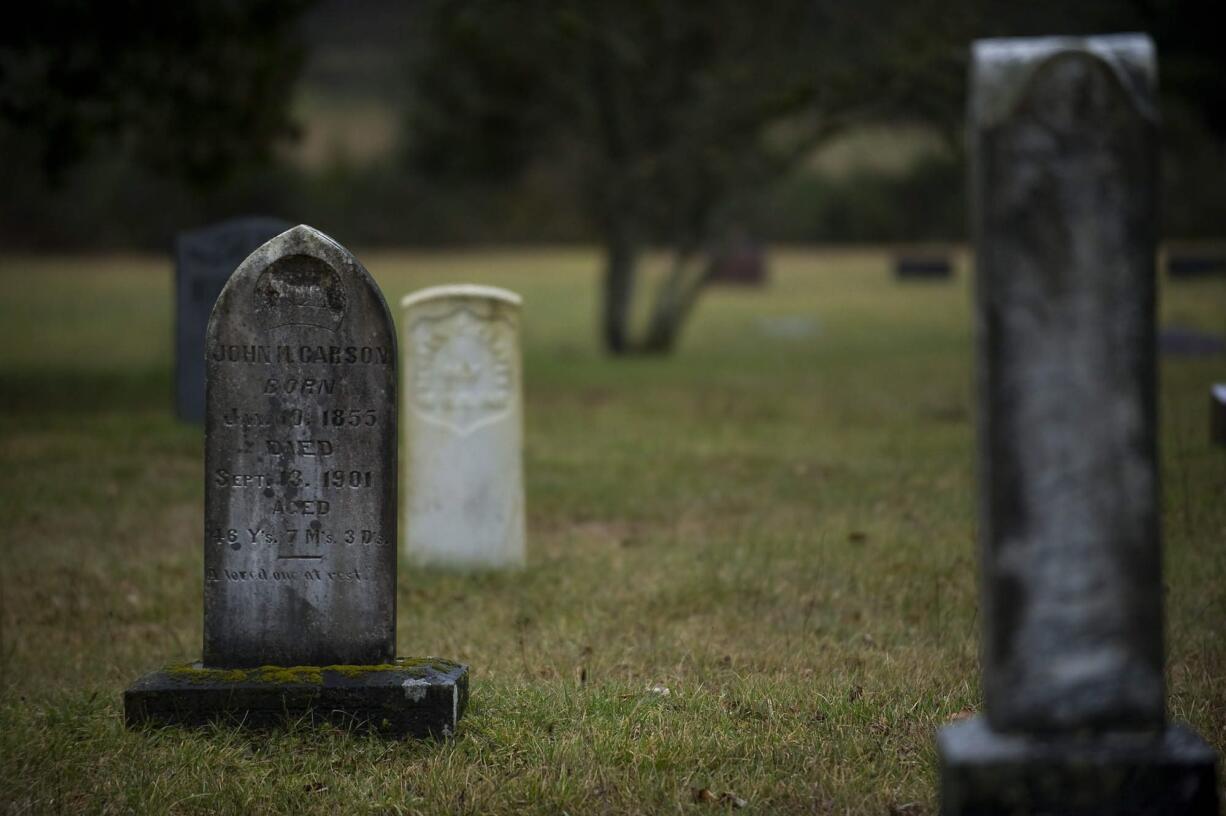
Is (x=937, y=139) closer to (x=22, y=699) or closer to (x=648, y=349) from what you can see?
(x=648, y=349)

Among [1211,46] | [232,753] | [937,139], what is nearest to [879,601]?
[232,753]

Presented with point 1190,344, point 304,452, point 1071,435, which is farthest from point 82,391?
point 1071,435

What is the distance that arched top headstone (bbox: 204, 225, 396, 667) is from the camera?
4.97 m

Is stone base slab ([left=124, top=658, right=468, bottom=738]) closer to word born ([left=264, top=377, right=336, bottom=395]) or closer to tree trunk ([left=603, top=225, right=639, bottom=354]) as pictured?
word born ([left=264, top=377, right=336, bottom=395])

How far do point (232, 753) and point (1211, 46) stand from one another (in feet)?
67.5

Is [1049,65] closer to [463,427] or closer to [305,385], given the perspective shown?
[305,385]

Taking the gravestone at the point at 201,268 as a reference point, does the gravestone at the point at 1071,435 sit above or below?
below

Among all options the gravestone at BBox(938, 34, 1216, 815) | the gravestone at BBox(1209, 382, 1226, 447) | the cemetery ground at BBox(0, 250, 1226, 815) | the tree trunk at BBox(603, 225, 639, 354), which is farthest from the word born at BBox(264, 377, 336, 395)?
the tree trunk at BBox(603, 225, 639, 354)

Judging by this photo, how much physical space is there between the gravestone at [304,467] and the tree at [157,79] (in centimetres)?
1373

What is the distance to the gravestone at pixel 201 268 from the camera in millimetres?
13047

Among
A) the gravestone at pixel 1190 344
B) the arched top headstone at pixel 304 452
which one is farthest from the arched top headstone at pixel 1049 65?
the gravestone at pixel 1190 344

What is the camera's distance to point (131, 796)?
4285 millimetres

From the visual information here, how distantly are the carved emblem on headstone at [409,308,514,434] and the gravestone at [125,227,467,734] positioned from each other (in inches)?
108

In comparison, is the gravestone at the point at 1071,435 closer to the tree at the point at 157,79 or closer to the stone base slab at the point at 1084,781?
the stone base slab at the point at 1084,781
